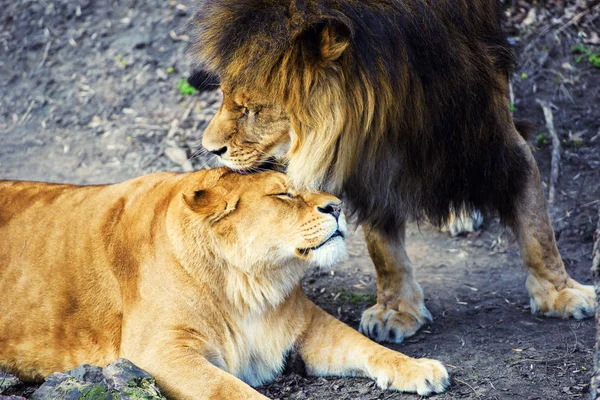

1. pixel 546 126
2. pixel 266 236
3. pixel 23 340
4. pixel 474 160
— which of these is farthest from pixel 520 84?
pixel 23 340

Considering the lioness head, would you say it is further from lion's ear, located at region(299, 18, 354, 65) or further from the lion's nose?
lion's ear, located at region(299, 18, 354, 65)

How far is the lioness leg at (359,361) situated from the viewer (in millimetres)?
2946

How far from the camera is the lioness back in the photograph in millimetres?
3107

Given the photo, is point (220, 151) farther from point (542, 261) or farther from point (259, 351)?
point (542, 261)

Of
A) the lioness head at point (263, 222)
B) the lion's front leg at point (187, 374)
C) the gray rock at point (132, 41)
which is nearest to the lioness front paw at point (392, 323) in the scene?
the lioness head at point (263, 222)

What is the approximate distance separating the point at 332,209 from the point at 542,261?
1273mm

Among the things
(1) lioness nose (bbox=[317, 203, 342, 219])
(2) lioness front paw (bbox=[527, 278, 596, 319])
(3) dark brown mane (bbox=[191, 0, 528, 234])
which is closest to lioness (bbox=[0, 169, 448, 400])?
(1) lioness nose (bbox=[317, 203, 342, 219])

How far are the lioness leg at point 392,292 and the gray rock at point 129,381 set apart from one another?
4.08ft

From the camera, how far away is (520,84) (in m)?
5.73

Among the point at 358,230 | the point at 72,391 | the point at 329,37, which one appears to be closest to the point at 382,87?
the point at 329,37

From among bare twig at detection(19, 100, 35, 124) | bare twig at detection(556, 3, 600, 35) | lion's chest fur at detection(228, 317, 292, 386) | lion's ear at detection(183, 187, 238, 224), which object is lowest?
bare twig at detection(19, 100, 35, 124)

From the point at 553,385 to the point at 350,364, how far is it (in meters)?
0.75

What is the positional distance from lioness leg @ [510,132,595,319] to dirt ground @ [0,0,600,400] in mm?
78

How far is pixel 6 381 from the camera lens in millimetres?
2881
